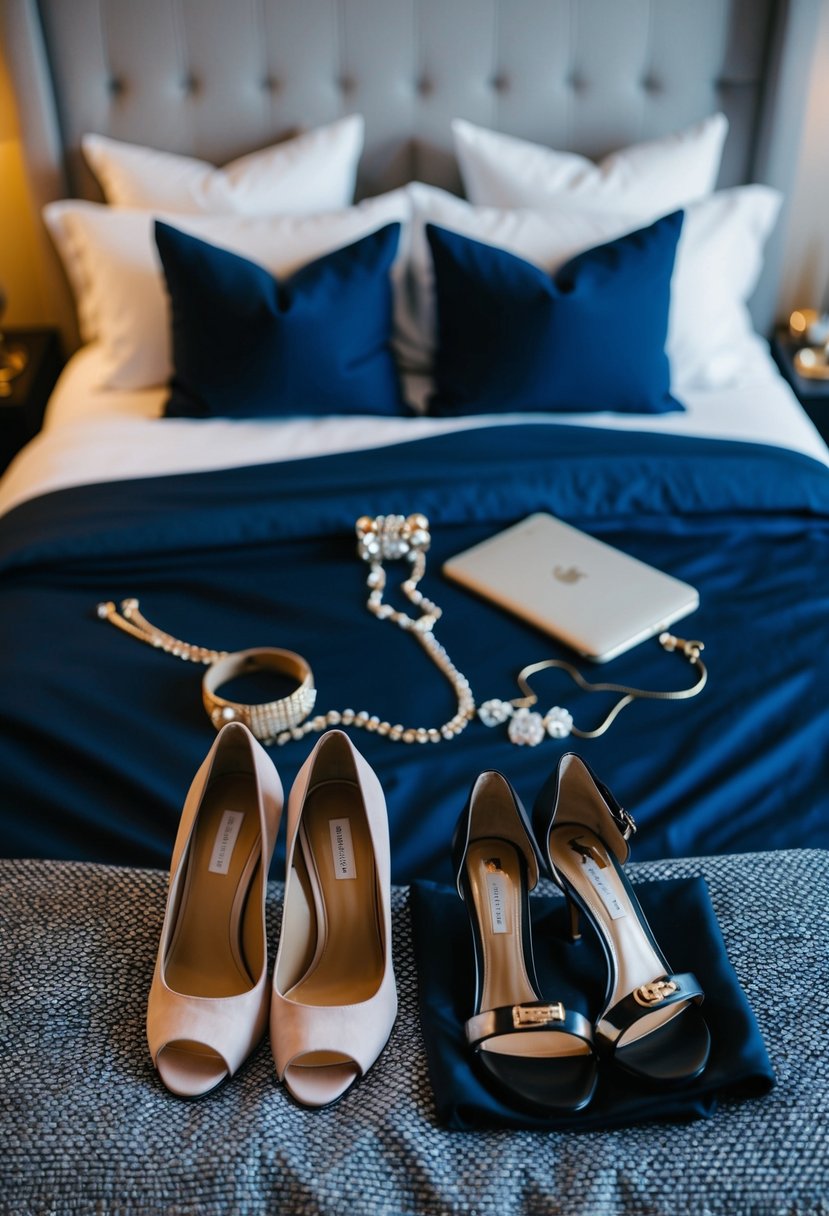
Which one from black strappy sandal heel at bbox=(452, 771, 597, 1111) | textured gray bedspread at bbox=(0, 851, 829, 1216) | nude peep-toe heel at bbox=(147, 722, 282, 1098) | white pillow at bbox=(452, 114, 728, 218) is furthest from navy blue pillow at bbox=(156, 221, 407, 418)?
textured gray bedspread at bbox=(0, 851, 829, 1216)

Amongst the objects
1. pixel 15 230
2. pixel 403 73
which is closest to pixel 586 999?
pixel 403 73

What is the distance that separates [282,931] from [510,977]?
0.82 ft

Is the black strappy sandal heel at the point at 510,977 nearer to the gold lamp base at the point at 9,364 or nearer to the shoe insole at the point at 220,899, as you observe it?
the shoe insole at the point at 220,899

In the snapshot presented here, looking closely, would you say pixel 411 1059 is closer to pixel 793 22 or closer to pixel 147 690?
pixel 147 690

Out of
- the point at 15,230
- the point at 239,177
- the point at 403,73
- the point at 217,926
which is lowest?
the point at 217,926

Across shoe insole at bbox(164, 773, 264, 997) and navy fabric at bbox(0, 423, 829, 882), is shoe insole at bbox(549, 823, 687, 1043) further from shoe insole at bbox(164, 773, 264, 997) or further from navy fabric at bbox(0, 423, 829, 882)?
shoe insole at bbox(164, 773, 264, 997)

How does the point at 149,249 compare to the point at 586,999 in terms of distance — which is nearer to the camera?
the point at 586,999

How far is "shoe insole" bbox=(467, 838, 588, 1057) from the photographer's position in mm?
1013

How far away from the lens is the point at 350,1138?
0.94 metres

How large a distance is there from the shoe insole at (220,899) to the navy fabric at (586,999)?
0.64 feet

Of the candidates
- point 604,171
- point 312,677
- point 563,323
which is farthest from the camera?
point 604,171

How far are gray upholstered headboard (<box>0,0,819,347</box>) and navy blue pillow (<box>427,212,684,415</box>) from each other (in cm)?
55

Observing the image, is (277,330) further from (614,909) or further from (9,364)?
(614,909)

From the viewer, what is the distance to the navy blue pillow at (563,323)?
195 centimetres
